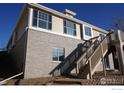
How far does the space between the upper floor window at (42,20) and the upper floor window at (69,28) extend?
1949 millimetres

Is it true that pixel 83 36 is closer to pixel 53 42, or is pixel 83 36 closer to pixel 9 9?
pixel 53 42

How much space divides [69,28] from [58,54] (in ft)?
11.4

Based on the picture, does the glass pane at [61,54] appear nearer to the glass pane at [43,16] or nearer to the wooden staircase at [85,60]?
the wooden staircase at [85,60]

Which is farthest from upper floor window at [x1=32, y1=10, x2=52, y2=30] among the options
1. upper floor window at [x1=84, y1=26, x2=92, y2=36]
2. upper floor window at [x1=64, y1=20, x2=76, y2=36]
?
upper floor window at [x1=84, y1=26, x2=92, y2=36]

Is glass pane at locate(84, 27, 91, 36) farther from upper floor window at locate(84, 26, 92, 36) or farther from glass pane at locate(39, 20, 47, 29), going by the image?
glass pane at locate(39, 20, 47, 29)

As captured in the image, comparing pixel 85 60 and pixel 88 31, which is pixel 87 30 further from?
pixel 85 60

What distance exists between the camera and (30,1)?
9.91 m

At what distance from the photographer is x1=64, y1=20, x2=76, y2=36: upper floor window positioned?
41.9ft

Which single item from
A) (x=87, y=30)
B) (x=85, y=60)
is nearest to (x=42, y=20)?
(x=85, y=60)

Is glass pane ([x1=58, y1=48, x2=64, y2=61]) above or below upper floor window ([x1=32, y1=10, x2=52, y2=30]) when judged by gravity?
below

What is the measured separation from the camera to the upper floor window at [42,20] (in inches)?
426

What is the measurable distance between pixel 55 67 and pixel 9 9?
6341mm
